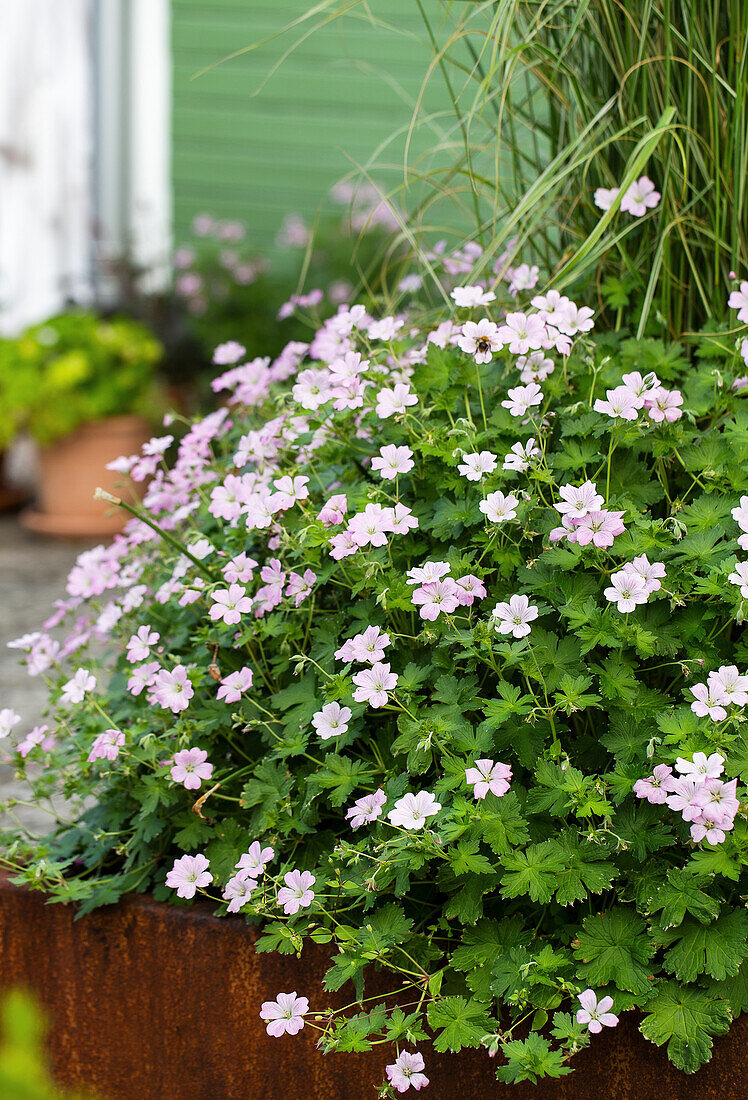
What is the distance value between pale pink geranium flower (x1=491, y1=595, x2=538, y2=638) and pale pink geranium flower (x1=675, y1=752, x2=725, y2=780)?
18 cm

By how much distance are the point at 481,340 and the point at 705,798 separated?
519mm

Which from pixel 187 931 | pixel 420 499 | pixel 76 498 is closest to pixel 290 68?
pixel 76 498

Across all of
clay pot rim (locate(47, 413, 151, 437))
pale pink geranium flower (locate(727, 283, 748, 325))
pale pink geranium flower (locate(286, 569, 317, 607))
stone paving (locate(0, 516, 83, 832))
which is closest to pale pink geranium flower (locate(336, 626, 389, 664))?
pale pink geranium flower (locate(286, 569, 317, 607))

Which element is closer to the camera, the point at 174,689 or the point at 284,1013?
the point at 284,1013

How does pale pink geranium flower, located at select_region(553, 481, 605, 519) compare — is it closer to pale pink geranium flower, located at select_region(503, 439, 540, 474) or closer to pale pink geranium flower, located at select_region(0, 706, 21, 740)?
pale pink geranium flower, located at select_region(503, 439, 540, 474)

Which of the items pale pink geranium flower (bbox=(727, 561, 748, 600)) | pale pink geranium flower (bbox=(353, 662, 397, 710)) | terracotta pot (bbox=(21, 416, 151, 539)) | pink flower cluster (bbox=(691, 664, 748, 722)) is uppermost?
pale pink geranium flower (bbox=(727, 561, 748, 600))

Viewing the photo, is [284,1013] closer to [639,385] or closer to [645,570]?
[645,570]

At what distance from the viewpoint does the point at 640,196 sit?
1367 millimetres

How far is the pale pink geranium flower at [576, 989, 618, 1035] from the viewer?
856 mm

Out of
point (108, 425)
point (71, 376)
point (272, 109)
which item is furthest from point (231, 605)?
point (272, 109)

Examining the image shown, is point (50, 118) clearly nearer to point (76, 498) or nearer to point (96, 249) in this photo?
point (96, 249)

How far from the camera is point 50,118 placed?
5234 mm

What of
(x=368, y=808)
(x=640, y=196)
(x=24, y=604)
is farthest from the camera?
(x=24, y=604)

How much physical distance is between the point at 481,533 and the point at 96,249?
466 cm
